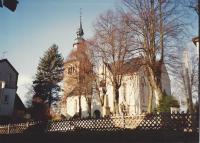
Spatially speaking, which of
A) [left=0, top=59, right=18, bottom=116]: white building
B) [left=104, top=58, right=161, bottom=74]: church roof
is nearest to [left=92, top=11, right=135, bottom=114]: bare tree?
[left=104, top=58, right=161, bottom=74]: church roof

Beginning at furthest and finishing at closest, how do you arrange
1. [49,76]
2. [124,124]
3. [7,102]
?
[49,76] < [7,102] < [124,124]

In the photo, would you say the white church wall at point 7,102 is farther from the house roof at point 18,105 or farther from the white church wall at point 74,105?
the white church wall at point 74,105

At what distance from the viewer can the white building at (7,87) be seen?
42.2m

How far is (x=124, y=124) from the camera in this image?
55.8 feet

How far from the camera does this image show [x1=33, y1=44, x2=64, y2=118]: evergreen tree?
47906 mm

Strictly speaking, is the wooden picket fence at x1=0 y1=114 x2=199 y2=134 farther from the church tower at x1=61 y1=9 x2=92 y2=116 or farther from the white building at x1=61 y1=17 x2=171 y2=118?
the church tower at x1=61 y1=9 x2=92 y2=116

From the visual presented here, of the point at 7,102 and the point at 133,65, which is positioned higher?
the point at 133,65

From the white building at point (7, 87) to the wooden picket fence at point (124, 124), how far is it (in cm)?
2323

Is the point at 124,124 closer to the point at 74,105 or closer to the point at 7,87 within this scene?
the point at 7,87

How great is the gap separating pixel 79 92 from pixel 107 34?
1413cm

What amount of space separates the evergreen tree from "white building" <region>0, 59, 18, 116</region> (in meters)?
3.96

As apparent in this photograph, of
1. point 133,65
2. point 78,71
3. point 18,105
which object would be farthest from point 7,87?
point 133,65

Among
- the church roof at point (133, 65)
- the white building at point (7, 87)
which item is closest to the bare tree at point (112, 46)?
the church roof at point (133, 65)

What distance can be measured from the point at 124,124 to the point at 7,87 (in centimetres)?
3145
